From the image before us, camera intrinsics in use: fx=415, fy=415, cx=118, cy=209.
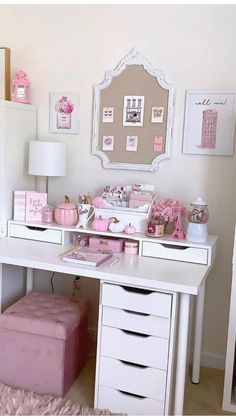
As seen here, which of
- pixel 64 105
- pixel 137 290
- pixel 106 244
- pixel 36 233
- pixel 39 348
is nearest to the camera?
pixel 137 290

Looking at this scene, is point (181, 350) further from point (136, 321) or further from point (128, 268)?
point (128, 268)

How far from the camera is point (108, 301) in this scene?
6.02ft

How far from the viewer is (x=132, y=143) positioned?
244 centimetres

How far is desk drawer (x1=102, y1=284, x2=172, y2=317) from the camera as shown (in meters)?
1.74

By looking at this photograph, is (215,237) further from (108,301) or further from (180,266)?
(108,301)

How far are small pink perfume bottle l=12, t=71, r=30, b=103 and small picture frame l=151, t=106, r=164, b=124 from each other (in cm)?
79

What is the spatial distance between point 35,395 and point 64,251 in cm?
70

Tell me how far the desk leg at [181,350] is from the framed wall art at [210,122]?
3.06 feet

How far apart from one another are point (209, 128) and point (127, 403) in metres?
1.45

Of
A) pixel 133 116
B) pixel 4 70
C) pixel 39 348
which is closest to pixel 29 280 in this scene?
pixel 39 348

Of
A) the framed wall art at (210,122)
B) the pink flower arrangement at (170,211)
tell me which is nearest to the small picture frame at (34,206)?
the pink flower arrangement at (170,211)

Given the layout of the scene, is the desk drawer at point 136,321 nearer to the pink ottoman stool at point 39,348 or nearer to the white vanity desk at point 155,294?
the white vanity desk at point 155,294

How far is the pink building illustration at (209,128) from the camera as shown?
2.27 meters

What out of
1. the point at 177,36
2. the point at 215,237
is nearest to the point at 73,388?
the point at 215,237
